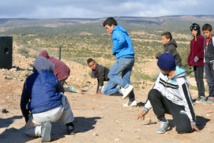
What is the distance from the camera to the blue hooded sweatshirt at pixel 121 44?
24.2ft

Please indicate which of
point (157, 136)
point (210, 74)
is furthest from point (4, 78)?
point (157, 136)

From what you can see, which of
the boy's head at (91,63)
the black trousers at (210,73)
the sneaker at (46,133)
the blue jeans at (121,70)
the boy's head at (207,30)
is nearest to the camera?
the sneaker at (46,133)

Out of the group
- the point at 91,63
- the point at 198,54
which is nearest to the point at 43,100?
the point at 198,54

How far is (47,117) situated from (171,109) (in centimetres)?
163

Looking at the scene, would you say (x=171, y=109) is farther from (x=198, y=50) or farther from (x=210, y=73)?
(x=198, y=50)

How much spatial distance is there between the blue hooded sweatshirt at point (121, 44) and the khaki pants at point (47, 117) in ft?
7.42

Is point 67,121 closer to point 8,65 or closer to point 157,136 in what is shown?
point 157,136

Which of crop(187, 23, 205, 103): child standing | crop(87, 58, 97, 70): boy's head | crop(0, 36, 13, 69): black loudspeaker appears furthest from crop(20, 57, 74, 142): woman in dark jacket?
crop(0, 36, 13, 69): black loudspeaker

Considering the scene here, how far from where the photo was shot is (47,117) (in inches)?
206

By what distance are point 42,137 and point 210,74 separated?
156 inches

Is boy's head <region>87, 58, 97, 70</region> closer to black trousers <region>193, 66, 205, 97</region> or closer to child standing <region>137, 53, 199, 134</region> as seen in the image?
black trousers <region>193, 66, 205, 97</region>

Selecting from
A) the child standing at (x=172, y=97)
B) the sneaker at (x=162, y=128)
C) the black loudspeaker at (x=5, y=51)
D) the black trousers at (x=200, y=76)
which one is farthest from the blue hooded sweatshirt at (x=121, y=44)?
A: the black loudspeaker at (x=5, y=51)

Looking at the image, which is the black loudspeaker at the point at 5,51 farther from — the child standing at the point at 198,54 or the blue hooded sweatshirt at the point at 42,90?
the blue hooded sweatshirt at the point at 42,90

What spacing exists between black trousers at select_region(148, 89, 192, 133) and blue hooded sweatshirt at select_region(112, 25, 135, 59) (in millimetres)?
1984
